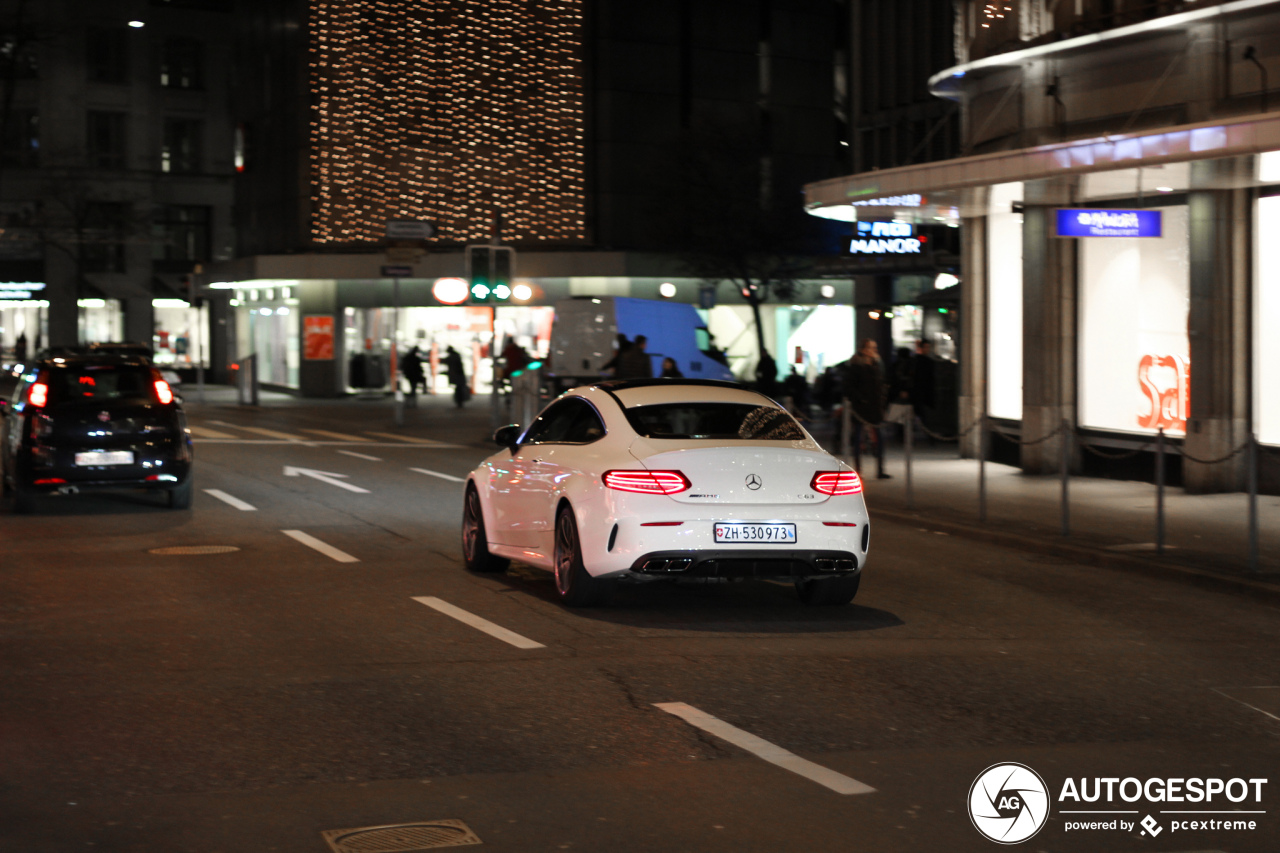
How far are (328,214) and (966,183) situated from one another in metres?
28.8

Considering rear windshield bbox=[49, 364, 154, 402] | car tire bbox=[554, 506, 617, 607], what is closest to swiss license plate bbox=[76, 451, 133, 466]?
rear windshield bbox=[49, 364, 154, 402]

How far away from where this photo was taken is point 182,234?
65938mm

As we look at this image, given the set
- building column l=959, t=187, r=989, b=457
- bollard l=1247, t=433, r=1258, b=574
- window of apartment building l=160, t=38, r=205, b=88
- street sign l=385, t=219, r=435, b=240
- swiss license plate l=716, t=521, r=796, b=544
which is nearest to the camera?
swiss license plate l=716, t=521, r=796, b=544

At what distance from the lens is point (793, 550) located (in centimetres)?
985

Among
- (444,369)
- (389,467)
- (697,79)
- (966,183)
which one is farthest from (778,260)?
(966,183)

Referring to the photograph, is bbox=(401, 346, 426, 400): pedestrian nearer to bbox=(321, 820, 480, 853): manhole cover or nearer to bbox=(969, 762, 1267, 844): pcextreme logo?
bbox=(969, 762, 1267, 844): pcextreme logo

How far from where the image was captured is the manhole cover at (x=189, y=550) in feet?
43.2

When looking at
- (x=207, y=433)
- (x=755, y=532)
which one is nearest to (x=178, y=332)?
(x=207, y=433)

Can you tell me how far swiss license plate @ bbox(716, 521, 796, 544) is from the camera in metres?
9.72

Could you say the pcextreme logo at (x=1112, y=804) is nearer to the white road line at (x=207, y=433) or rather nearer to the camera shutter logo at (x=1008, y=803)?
the camera shutter logo at (x=1008, y=803)

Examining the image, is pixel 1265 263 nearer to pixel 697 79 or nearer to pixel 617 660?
pixel 617 660

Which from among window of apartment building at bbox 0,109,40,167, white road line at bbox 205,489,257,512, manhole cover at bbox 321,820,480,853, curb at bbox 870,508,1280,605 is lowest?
curb at bbox 870,508,1280,605

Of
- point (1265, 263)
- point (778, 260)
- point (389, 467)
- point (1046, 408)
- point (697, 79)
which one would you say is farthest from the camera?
point (697, 79)

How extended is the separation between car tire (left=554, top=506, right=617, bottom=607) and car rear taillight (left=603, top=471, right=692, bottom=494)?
59 centimetres
